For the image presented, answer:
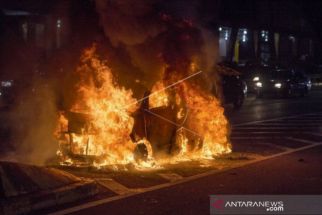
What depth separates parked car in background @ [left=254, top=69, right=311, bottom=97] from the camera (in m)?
30.7

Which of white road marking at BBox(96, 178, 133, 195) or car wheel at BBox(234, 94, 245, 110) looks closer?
white road marking at BBox(96, 178, 133, 195)

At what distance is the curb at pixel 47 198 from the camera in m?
6.98

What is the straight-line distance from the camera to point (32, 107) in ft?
64.9

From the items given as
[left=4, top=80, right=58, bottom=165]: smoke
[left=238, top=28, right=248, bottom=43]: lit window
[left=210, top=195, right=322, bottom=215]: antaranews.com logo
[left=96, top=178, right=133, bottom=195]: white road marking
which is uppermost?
[left=238, top=28, right=248, bottom=43]: lit window

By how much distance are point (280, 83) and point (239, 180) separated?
876 inches

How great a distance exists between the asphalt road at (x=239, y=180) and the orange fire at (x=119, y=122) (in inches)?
28.9

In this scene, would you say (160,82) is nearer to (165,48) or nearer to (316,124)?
(165,48)

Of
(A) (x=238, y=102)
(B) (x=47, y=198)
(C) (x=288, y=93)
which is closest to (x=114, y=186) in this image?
(B) (x=47, y=198)

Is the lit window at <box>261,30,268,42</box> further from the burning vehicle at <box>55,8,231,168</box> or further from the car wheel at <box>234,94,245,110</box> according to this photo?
the burning vehicle at <box>55,8,231,168</box>

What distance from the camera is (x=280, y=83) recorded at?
3073 cm

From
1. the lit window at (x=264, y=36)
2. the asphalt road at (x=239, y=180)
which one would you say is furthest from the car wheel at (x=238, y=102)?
the lit window at (x=264, y=36)

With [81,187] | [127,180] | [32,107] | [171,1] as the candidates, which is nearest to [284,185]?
[127,180]

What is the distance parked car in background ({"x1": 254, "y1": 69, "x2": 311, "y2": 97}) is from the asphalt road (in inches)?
590

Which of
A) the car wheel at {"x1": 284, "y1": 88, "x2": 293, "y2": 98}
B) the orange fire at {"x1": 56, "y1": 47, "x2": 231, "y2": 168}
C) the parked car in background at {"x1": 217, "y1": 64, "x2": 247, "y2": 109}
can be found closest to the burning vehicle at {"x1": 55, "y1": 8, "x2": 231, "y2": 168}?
the orange fire at {"x1": 56, "y1": 47, "x2": 231, "y2": 168}
